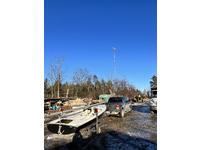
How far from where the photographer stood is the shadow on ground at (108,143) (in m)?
4.51

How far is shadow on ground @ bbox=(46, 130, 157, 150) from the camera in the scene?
4506 mm

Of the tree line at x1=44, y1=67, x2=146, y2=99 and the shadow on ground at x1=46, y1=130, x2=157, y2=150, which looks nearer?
→ the shadow on ground at x1=46, y1=130, x2=157, y2=150

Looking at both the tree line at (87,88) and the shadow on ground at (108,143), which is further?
the tree line at (87,88)

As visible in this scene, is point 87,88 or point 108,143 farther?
point 87,88

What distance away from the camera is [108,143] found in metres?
4.91
